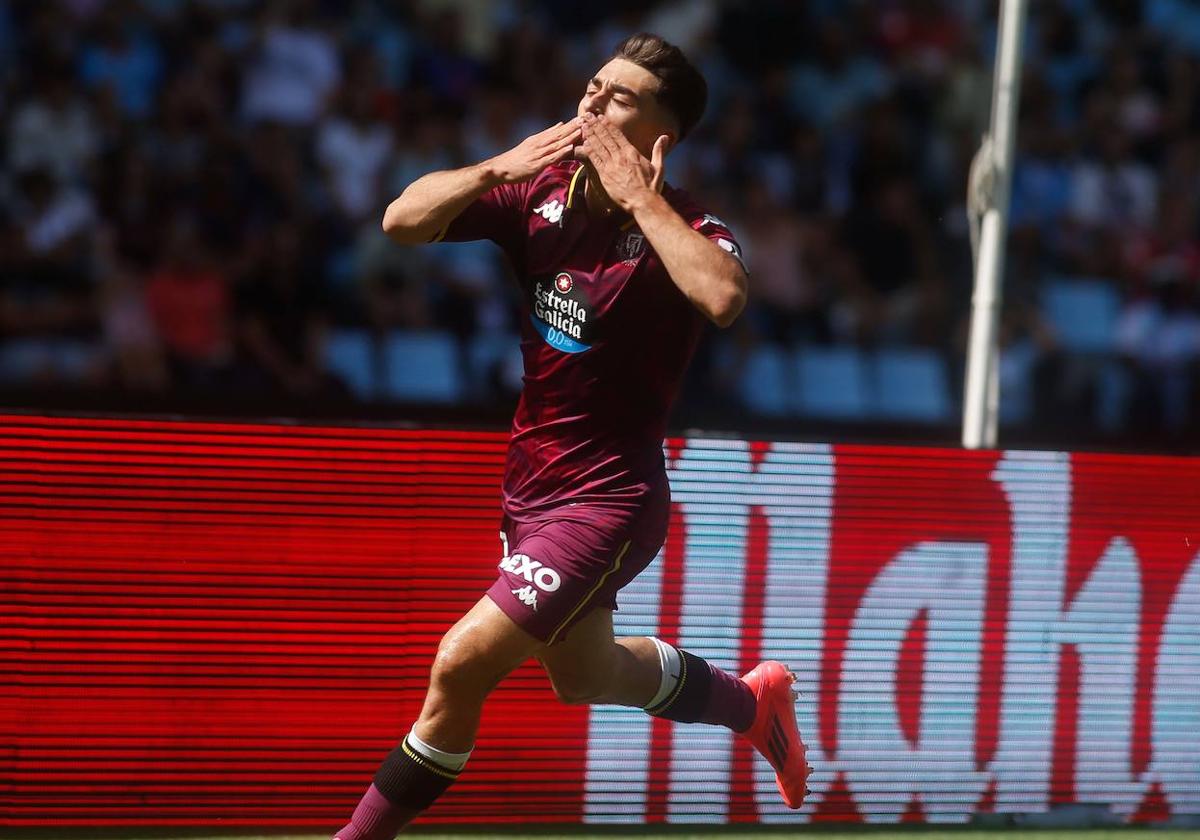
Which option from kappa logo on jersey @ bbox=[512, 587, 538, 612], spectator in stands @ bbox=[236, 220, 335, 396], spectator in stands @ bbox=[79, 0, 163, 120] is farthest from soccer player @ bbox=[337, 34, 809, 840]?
spectator in stands @ bbox=[79, 0, 163, 120]

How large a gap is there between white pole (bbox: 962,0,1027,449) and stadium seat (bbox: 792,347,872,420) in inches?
147

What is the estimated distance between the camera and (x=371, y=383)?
329 inches

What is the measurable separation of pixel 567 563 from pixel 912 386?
6.44m

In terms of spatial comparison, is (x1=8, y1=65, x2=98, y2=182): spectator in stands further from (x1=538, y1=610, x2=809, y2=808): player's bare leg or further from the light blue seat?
(x1=538, y1=610, x2=809, y2=808): player's bare leg

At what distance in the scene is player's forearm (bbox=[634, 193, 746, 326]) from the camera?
3547 millimetres

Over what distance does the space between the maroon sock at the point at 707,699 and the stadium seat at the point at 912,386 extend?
538 centimetres

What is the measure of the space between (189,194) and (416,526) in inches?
169

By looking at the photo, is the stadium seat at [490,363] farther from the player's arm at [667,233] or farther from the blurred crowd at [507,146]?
the player's arm at [667,233]

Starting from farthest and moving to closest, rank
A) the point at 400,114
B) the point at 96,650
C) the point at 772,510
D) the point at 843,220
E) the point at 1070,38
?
the point at 1070,38 < the point at 843,220 < the point at 400,114 < the point at 772,510 < the point at 96,650

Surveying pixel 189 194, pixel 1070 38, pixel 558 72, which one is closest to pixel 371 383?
pixel 189 194

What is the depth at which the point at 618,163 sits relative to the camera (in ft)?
12.0

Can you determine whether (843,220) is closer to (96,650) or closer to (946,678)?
(946,678)

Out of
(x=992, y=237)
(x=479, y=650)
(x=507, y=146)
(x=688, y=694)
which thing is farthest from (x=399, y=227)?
(x=507, y=146)

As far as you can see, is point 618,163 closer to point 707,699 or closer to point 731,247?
point 731,247
